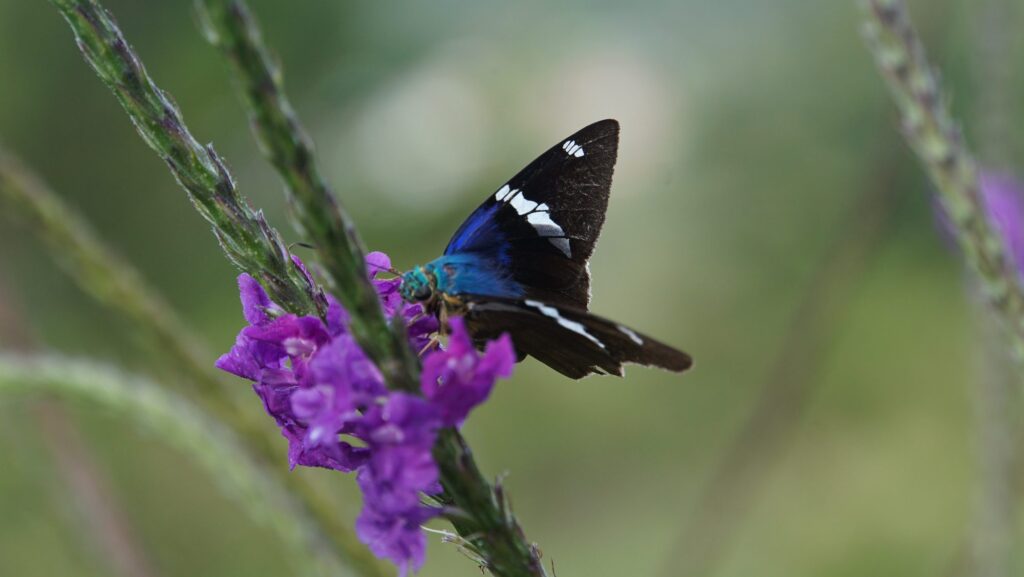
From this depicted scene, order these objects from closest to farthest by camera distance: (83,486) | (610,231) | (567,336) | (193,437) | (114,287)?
(567,336)
(193,437)
(114,287)
(83,486)
(610,231)

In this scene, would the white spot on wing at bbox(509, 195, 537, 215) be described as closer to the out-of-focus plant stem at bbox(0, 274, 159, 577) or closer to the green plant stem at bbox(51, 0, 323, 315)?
the green plant stem at bbox(51, 0, 323, 315)

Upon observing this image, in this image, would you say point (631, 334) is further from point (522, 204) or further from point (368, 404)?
point (522, 204)

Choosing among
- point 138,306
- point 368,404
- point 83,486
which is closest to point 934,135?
point 368,404

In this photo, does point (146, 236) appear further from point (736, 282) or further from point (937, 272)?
point (937, 272)

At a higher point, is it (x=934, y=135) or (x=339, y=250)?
(x=934, y=135)

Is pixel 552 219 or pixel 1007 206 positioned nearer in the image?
pixel 552 219

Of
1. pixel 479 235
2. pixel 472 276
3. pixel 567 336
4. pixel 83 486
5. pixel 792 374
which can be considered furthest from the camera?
pixel 792 374

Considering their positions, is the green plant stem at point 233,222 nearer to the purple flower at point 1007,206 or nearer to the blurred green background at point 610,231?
the purple flower at point 1007,206

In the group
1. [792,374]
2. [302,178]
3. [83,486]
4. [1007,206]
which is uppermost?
[1007,206]

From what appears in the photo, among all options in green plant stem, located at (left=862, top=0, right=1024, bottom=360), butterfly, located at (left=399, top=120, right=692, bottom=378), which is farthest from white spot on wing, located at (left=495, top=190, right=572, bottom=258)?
green plant stem, located at (left=862, top=0, right=1024, bottom=360)
